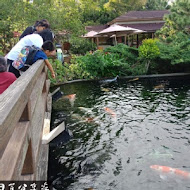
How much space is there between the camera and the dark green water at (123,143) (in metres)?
3.80

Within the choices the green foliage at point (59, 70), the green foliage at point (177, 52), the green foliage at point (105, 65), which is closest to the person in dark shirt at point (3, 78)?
the green foliage at point (59, 70)

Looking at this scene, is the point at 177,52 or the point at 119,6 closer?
the point at 177,52

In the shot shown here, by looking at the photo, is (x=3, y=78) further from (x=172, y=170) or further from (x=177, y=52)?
(x=177, y=52)

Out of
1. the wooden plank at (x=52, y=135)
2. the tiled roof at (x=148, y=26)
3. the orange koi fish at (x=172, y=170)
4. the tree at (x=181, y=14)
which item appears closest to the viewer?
the orange koi fish at (x=172, y=170)

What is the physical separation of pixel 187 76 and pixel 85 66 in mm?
5971

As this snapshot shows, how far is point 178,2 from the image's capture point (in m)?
15.9

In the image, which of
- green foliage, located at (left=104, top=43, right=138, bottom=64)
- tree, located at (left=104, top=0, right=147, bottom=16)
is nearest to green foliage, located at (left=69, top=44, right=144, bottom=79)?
green foliage, located at (left=104, top=43, right=138, bottom=64)

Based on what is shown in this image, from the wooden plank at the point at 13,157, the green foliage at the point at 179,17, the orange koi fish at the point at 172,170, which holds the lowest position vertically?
the orange koi fish at the point at 172,170

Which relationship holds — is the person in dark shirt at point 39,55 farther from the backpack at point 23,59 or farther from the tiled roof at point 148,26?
the tiled roof at point 148,26

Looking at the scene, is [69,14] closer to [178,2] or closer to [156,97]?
[178,2]

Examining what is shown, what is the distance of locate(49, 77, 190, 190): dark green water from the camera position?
12.5 ft

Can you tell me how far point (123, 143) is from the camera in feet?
17.0

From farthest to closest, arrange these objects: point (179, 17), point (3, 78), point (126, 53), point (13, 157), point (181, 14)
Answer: point (181, 14)
point (179, 17)
point (126, 53)
point (3, 78)
point (13, 157)

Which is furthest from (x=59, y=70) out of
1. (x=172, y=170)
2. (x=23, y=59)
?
(x=172, y=170)
